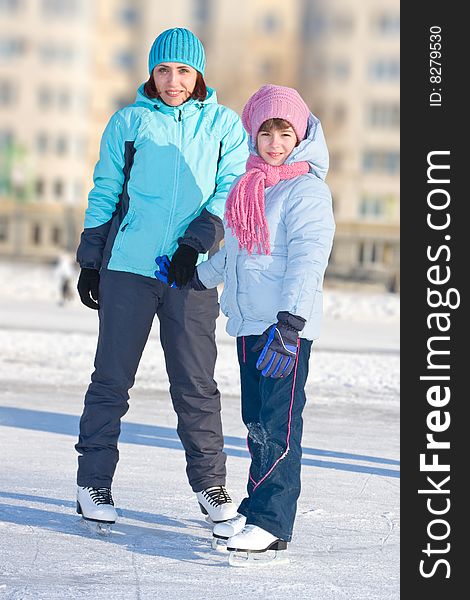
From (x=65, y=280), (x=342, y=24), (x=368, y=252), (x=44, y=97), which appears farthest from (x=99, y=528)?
(x=44, y=97)

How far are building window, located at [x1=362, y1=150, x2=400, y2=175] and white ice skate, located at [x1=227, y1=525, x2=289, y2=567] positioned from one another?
189 ft

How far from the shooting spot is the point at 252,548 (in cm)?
392

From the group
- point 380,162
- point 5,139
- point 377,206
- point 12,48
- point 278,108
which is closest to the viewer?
point 278,108

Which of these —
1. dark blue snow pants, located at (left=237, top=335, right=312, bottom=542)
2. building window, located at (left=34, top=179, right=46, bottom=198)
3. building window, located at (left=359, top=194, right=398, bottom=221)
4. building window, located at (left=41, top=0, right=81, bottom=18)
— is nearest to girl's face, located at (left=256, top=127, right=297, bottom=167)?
dark blue snow pants, located at (left=237, top=335, right=312, bottom=542)

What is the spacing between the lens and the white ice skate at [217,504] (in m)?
4.31

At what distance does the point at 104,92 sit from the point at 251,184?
198ft

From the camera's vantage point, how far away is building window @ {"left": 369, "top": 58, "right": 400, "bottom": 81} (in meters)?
59.2

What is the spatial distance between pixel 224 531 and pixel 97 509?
18.6 inches

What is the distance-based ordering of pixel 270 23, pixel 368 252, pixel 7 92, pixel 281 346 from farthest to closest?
pixel 368 252
pixel 7 92
pixel 270 23
pixel 281 346

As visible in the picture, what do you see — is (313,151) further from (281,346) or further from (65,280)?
(65,280)

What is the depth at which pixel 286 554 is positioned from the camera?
4066 mm

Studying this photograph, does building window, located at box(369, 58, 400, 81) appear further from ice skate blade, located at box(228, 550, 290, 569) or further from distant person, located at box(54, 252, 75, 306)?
ice skate blade, located at box(228, 550, 290, 569)

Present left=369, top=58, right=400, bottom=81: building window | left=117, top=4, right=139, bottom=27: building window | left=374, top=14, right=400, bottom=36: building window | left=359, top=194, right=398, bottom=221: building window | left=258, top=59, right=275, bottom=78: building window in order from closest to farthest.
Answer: left=258, top=59, right=275, bottom=78: building window
left=117, top=4, right=139, bottom=27: building window
left=374, top=14, right=400, bottom=36: building window
left=369, top=58, right=400, bottom=81: building window
left=359, top=194, right=398, bottom=221: building window

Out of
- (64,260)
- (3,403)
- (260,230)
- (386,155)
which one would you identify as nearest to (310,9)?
(386,155)
